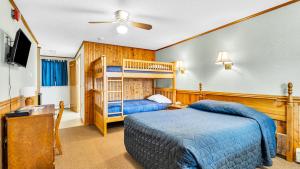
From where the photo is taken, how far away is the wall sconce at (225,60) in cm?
305

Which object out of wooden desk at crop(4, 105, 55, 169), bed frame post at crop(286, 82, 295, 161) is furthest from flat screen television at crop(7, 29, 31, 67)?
bed frame post at crop(286, 82, 295, 161)

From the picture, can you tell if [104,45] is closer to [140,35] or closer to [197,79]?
[140,35]

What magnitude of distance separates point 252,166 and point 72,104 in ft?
21.8

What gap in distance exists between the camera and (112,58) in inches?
189

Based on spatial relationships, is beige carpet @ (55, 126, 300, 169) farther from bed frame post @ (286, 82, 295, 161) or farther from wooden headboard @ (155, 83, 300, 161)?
wooden headboard @ (155, 83, 300, 161)


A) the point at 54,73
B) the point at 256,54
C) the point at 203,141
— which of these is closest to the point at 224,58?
the point at 256,54

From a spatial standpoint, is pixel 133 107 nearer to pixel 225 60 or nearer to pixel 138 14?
pixel 138 14

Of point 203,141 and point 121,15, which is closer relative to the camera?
point 203,141

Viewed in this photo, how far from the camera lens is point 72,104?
259 inches

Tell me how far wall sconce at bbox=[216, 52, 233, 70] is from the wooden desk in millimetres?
3162

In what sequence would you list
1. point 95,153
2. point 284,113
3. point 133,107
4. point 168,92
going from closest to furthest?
point 284,113 < point 95,153 < point 133,107 < point 168,92

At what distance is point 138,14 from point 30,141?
2526mm

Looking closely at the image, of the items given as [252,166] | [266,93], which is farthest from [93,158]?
[266,93]

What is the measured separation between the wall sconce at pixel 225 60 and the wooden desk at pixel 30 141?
3162 millimetres
